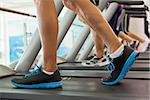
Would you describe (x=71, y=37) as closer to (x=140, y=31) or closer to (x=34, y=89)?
(x=140, y=31)

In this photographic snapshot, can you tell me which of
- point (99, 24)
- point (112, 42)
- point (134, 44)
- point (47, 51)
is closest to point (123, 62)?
point (112, 42)

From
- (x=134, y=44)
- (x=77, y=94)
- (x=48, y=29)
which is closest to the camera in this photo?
(x=77, y=94)

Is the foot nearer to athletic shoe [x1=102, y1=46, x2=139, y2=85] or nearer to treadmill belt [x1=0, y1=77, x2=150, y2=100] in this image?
treadmill belt [x1=0, y1=77, x2=150, y2=100]

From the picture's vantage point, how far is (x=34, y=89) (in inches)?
56.8

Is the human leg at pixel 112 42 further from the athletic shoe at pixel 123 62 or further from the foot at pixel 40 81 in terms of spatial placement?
the foot at pixel 40 81

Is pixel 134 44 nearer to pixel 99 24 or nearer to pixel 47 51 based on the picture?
pixel 99 24

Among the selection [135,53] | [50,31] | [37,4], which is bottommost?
[135,53]

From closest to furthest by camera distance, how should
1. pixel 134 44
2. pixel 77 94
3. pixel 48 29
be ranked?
pixel 77 94
pixel 48 29
pixel 134 44

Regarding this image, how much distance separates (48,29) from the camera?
1.40 metres

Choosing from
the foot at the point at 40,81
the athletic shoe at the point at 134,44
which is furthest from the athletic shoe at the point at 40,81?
the athletic shoe at the point at 134,44

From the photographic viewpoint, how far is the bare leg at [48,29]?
140cm

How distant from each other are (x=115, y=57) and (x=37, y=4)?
574 mm

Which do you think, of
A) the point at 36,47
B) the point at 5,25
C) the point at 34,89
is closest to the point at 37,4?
the point at 34,89

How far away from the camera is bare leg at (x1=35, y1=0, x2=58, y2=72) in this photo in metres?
1.40
